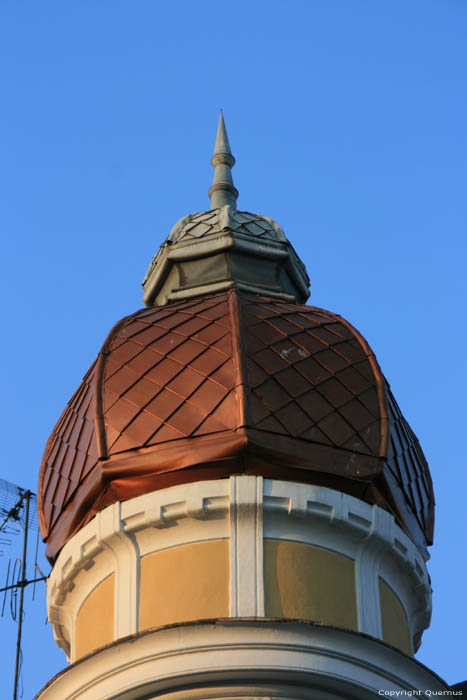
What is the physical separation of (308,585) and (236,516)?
90 cm

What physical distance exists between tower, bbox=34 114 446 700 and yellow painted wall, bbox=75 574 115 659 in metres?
0.02

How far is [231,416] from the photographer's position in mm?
15602

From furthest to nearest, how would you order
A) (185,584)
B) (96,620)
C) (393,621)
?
(393,621) < (96,620) < (185,584)

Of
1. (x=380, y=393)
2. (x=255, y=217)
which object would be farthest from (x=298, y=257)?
(x=380, y=393)

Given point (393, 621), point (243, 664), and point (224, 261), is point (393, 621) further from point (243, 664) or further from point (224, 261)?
point (224, 261)

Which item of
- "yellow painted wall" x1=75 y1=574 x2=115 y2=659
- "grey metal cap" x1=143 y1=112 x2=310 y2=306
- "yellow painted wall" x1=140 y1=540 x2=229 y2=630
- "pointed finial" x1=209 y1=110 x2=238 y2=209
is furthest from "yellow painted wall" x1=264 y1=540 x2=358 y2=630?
"pointed finial" x1=209 y1=110 x2=238 y2=209

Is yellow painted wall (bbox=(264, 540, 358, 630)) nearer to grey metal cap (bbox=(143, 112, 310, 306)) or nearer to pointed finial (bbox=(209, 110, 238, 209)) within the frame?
grey metal cap (bbox=(143, 112, 310, 306))

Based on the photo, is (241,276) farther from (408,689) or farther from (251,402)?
(408,689)

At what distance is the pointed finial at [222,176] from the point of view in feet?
68.0

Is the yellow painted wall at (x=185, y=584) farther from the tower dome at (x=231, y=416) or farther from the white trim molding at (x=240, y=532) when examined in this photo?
the tower dome at (x=231, y=416)

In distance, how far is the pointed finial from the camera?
68.0 ft

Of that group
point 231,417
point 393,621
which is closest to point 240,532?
point 231,417

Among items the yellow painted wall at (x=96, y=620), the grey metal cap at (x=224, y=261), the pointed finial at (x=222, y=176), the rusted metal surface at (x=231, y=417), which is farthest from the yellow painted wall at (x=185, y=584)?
the pointed finial at (x=222, y=176)

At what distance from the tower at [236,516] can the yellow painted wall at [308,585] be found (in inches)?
0.5
